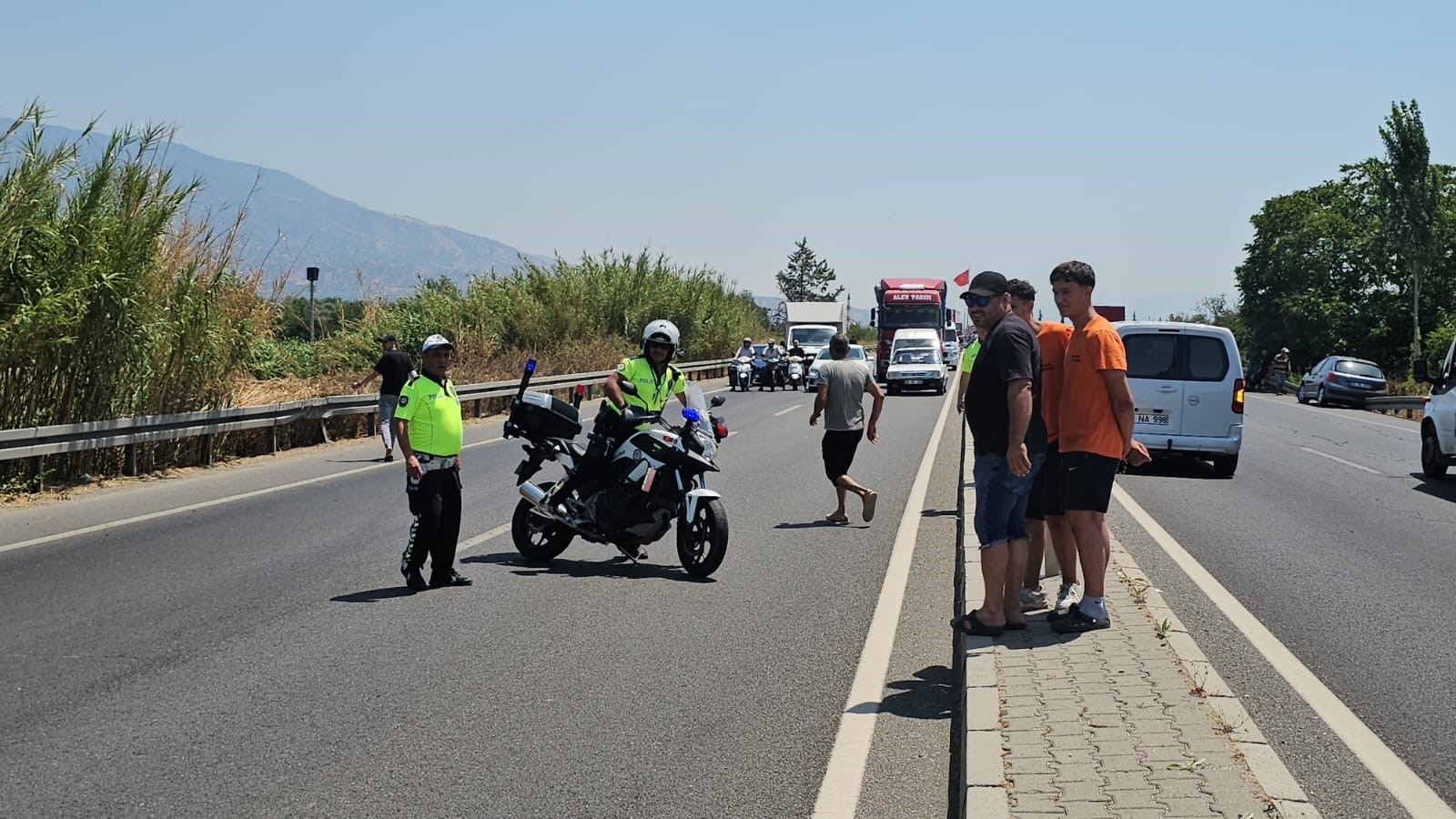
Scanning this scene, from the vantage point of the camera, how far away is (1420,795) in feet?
17.0

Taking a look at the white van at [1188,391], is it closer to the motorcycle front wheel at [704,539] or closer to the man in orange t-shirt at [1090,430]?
the motorcycle front wheel at [704,539]

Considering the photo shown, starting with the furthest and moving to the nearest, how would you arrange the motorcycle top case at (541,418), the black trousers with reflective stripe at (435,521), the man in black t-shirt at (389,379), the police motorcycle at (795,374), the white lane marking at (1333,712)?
the police motorcycle at (795,374)
the man in black t-shirt at (389,379)
the motorcycle top case at (541,418)
the black trousers with reflective stripe at (435,521)
the white lane marking at (1333,712)

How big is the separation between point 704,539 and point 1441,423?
12312mm

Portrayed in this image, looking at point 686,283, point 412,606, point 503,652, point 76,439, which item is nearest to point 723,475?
point 76,439

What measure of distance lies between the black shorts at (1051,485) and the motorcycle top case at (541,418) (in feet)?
12.5

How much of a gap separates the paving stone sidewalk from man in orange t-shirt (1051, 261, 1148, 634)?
29cm

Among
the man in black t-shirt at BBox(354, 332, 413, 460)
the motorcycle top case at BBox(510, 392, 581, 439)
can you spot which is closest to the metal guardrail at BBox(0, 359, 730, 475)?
the man in black t-shirt at BBox(354, 332, 413, 460)

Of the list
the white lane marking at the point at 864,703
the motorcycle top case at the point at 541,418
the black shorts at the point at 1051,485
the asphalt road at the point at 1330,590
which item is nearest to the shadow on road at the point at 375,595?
the motorcycle top case at the point at 541,418

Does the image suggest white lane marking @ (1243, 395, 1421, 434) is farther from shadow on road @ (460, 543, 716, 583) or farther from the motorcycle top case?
the motorcycle top case

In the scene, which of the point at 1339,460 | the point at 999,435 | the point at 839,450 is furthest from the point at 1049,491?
the point at 1339,460

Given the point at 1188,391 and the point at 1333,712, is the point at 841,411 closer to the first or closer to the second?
the point at 1188,391

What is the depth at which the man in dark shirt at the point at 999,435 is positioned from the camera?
22.8 feet

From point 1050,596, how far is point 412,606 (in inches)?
153

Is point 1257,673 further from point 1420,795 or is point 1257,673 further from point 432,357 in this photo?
point 432,357
